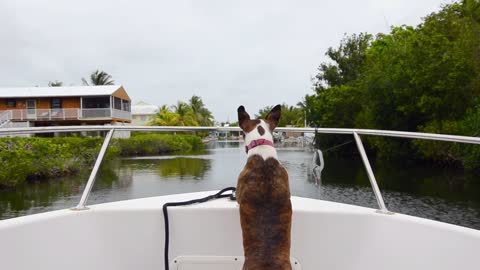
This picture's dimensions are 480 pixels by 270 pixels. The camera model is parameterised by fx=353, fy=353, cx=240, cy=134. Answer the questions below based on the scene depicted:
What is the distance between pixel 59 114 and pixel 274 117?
36.0m

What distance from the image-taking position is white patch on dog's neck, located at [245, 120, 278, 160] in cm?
206

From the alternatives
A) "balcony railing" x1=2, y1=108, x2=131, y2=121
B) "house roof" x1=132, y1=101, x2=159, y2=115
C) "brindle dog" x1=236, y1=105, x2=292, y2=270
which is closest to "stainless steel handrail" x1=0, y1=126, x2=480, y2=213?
"brindle dog" x1=236, y1=105, x2=292, y2=270

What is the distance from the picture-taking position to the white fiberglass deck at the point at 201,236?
187 centimetres

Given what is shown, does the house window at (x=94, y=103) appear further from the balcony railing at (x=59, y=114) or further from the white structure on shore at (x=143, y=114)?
the white structure on shore at (x=143, y=114)

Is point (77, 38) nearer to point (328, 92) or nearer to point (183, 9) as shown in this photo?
point (183, 9)

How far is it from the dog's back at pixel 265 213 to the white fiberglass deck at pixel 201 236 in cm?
23

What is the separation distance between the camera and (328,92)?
3362 centimetres

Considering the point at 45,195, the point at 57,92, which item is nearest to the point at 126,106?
the point at 57,92

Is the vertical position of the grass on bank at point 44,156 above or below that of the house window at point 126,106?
below

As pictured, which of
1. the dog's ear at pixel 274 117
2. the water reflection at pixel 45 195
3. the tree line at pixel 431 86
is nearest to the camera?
the dog's ear at pixel 274 117

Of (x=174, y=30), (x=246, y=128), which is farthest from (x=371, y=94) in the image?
(x=246, y=128)

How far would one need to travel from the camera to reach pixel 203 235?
6.97ft

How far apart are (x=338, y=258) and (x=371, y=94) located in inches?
1011

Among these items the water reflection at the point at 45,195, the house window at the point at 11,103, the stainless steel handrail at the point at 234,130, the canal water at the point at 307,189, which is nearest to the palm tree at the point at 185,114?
the house window at the point at 11,103
